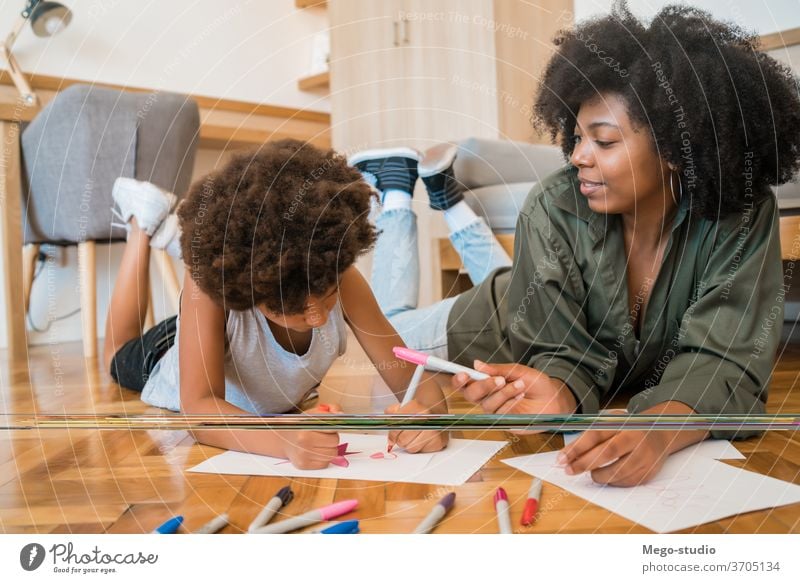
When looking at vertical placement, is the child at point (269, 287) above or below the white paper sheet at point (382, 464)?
above

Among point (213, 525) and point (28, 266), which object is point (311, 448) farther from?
point (28, 266)

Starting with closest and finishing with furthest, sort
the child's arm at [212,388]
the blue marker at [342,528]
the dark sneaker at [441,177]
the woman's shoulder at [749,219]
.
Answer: the blue marker at [342,528] < the child's arm at [212,388] < the woman's shoulder at [749,219] < the dark sneaker at [441,177]

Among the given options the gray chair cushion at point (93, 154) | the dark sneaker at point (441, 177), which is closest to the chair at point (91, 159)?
the gray chair cushion at point (93, 154)

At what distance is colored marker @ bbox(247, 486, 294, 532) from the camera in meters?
0.37

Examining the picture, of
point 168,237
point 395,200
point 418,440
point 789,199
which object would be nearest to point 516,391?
point 418,440

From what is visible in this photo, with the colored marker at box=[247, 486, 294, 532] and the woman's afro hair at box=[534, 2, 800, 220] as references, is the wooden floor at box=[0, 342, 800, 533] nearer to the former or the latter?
the colored marker at box=[247, 486, 294, 532]

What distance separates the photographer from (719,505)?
39 cm

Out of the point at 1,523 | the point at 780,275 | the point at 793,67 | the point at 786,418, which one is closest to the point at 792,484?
the point at 786,418

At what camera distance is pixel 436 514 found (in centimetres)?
38

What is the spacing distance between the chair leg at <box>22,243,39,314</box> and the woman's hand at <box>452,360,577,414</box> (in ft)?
1.22

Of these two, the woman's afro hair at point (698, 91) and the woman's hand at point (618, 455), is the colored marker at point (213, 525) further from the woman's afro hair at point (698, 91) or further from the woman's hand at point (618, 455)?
the woman's afro hair at point (698, 91)

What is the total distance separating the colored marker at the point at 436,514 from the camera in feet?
1.21

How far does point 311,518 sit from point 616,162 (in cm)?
36

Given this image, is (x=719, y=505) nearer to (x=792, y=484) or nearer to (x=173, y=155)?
(x=792, y=484)
